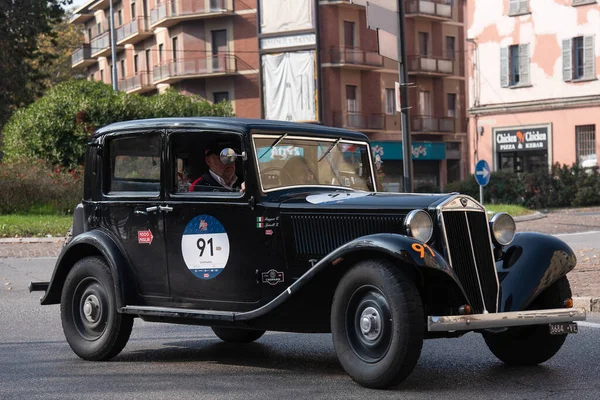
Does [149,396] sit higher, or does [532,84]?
[532,84]

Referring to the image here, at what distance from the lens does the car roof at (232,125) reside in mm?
7738

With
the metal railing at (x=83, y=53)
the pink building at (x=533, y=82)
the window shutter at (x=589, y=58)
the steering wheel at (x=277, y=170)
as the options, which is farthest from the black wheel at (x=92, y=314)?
the metal railing at (x=83, y=53)

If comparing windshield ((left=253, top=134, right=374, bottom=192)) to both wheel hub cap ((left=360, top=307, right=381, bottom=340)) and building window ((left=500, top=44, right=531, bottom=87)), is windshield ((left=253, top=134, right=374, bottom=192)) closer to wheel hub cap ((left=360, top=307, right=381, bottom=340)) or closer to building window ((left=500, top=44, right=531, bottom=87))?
wheel hub cap ((left=360, top=307, right=381, bottom=340))

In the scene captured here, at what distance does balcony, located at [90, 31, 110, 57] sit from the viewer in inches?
2635

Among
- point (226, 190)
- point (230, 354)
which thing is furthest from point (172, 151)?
point (230, 354)

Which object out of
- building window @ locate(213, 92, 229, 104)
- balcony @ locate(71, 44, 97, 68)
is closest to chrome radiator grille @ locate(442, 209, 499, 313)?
building window @ locate(213, 92, 229, 104)

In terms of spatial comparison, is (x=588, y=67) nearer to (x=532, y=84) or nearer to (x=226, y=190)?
(x=532, y=84)

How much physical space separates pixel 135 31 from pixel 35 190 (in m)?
31.8

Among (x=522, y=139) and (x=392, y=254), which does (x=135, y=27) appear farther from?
(x=392, y=254)

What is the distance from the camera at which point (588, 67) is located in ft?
136

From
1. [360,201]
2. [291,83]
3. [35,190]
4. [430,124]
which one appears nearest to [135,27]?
[291,83]

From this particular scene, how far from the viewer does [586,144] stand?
4234 cm

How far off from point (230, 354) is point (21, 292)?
6.14 m

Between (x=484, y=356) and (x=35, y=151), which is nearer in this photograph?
(x=484, y=356)
